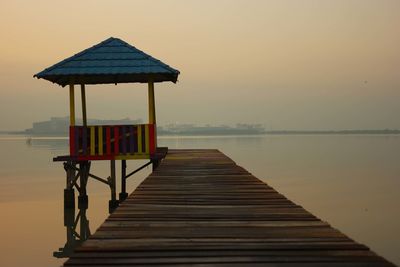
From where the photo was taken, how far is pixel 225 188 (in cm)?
881

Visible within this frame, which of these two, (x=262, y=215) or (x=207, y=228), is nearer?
(x=207, y=228)

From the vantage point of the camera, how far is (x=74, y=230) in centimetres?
1677

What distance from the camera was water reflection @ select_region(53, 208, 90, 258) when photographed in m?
13.7

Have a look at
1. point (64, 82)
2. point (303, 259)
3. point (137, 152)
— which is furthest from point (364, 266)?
point (64, 82)

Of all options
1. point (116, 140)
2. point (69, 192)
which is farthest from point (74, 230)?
point (116, 140)

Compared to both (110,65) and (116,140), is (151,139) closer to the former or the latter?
(116,140)

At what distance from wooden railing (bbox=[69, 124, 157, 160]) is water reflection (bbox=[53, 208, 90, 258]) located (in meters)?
2.77

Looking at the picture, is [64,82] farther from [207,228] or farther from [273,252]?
[273,252]

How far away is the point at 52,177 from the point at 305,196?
21.6m

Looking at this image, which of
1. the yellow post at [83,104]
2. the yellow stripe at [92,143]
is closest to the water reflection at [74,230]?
the yellow stripe at [92,143]

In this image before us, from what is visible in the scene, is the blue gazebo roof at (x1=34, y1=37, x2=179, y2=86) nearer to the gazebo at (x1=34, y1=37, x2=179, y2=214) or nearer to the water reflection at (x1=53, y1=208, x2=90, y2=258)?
the gazebo at (x1=34, y1=37, x2=179, y2=214)

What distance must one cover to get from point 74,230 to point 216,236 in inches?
516

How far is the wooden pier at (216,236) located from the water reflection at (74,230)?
6.90 m

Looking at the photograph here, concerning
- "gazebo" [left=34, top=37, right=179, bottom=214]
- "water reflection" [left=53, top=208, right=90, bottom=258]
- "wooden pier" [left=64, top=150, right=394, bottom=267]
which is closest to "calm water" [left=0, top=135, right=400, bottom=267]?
"water reflection" [left=53, top=208, right=90, bottom=258]
